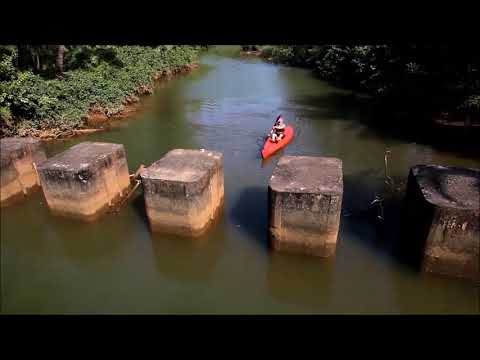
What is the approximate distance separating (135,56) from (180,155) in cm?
1319

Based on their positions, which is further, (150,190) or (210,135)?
(210,135)

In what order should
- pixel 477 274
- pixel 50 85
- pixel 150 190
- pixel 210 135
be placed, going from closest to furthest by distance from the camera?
pixel 477 274 < pixel 150 190 < pixel 50 85 < pixel 210 135

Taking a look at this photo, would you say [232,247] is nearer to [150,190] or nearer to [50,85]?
[150,190]

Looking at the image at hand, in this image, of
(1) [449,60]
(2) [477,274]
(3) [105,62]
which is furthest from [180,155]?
(3) [105,62]

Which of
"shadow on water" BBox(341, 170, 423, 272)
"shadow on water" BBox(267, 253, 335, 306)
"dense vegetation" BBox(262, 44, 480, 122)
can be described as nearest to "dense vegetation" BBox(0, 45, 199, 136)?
"shadow on water" BBox(267, 253, 335, 306)

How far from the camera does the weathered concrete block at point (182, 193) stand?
7.14 m

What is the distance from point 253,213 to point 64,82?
9.64m

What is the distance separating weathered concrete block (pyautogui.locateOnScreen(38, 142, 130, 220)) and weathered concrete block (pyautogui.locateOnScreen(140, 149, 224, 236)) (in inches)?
42.4

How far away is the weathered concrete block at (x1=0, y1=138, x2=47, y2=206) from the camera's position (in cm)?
603

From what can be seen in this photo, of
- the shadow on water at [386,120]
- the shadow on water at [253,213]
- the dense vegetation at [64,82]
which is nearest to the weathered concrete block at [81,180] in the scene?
the shadow on water at [253,213]

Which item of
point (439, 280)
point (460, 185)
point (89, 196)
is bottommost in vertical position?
point (439, 280)

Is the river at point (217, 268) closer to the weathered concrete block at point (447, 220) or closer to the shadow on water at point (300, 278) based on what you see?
the shadow on water at point (300, 278)

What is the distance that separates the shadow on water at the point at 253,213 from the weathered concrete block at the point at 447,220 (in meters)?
2.99

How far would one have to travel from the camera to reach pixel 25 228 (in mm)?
5914
